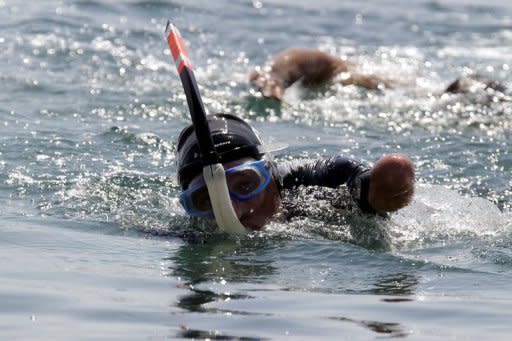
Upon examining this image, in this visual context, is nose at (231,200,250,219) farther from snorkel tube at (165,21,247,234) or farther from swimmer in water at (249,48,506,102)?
swimmer in water at (249,48,506,102)

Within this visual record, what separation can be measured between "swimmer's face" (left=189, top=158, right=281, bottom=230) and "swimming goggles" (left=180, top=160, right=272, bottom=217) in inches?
0.8

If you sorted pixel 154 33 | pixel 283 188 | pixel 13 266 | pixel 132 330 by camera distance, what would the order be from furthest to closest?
pixel 154 33 < pixel 283 188 < pixel 13 266 < pixel 132 330

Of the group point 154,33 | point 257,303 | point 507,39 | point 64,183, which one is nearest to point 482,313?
point 257,303

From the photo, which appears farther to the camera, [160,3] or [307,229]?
[160,3]

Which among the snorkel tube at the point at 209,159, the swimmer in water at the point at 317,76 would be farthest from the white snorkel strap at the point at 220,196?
the swimmer in water at the point at 317,76

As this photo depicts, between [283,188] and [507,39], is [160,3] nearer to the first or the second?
[507,39]

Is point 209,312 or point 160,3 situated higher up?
point 160,3

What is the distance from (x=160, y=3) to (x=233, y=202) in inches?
318

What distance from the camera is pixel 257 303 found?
154 inches

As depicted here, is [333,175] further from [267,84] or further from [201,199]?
[267,84]

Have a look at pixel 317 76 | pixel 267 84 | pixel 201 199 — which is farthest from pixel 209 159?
pixel 317 76

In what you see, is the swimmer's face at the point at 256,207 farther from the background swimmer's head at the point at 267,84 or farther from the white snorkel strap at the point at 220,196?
the background swimmer's head at the point at 267,84

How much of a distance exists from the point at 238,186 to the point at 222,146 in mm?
196

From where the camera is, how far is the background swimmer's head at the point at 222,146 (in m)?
5.20
